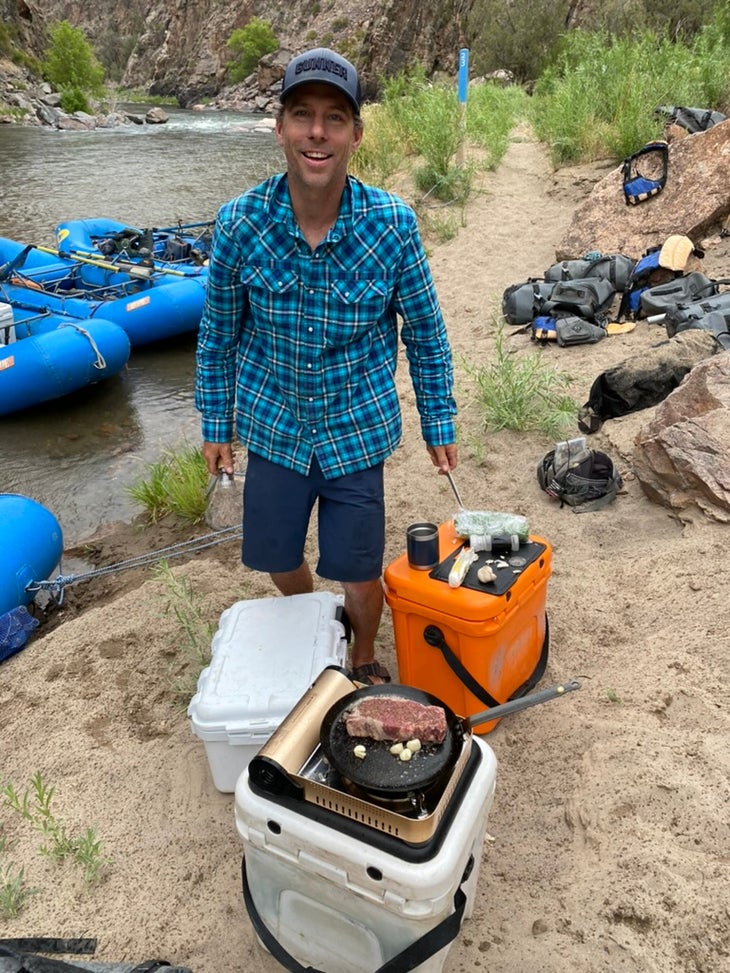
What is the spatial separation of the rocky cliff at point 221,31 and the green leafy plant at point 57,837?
3269 centimetres

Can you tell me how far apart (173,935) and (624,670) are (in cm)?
141

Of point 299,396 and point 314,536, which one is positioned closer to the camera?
point 299,396

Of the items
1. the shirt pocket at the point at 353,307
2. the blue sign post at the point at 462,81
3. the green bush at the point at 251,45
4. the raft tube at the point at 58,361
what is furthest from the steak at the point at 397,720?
the green bush at the point at 251,45

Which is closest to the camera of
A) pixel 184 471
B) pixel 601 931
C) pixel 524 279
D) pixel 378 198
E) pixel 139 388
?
pixel 601 931

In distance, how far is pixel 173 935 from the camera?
5.52 ft

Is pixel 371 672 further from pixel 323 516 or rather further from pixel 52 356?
pixel 52 356

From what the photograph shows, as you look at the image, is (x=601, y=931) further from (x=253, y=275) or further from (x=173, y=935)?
(x=253, y=275)

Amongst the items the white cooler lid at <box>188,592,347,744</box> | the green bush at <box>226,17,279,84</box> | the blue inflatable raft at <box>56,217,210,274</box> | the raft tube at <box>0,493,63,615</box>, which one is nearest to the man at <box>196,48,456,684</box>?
the white cooler lid at <box>188,592,347,744</box>

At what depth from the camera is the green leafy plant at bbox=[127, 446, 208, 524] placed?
3902mm

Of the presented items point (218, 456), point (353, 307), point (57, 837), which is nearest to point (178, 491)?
point (218, 456)

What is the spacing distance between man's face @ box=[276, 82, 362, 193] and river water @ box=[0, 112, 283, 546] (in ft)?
10.4

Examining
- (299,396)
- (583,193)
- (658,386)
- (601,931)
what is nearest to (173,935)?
(601,931)

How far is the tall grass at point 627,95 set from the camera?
7238 millimetres

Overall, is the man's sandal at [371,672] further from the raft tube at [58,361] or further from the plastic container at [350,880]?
the raft tube at [58,361]
